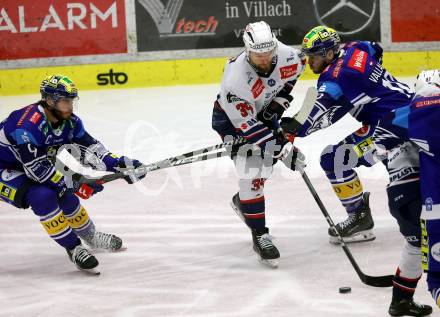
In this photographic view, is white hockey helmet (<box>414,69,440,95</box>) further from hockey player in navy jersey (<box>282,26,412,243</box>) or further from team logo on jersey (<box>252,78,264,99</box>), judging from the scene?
team logo on jersey (<box>252,78,264,99</box>)

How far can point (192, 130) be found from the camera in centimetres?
754

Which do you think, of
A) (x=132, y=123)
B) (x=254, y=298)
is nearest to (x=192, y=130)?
(x=132, y=123)

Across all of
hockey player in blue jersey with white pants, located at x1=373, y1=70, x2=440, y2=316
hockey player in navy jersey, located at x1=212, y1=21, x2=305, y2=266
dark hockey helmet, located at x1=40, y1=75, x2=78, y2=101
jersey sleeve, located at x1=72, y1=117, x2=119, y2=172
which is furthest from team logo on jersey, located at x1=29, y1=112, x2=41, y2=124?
hockey player in blue jersey with white pants, located at x1=373, y1=70, x2=440, y2=316

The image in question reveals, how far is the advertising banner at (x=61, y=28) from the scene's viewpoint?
927cm

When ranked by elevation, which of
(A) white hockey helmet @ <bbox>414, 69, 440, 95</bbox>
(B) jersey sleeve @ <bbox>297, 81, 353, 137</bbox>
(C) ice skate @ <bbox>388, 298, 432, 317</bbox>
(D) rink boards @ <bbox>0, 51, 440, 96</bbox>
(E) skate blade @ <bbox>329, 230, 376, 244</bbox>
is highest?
(A) white hockey helmet @ <bbox>414, 69, 440, 95</bbox>

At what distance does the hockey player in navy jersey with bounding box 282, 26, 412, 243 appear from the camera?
14.9ft

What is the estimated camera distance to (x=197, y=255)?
16.1 ft

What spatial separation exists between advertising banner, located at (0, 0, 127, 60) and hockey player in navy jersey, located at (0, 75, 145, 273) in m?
4.57

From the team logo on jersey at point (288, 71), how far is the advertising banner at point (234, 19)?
14.6 ft

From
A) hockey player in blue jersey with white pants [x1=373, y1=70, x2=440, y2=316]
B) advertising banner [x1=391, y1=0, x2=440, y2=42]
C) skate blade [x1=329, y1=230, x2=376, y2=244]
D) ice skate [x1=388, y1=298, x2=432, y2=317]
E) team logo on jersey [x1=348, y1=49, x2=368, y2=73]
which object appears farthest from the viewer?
advertising banner [x1=391, y1=0, x2=440, y2=42]

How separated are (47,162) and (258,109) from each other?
1.17 metres

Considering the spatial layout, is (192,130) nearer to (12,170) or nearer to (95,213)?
(95,213)

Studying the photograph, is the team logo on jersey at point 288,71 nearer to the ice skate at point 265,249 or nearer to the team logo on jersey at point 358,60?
the team logo on jersey at point 358,60

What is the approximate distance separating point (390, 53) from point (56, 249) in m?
5.15
